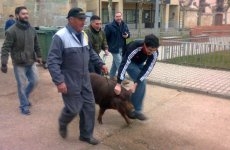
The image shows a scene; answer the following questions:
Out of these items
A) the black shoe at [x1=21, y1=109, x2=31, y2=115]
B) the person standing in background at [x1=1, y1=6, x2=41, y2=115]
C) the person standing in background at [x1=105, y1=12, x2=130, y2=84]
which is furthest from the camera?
the person standing in background at [x1=105, y1=12, x2=130, y2=84]

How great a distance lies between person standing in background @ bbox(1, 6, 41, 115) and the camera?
5570 mm

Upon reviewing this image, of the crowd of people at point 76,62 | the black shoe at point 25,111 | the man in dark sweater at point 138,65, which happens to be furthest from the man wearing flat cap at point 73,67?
the black shoe at point 25,111

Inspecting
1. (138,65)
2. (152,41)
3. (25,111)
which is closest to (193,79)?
(138,65)

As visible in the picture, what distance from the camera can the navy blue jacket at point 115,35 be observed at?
762 centimetres

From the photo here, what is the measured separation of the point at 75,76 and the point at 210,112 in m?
2.96

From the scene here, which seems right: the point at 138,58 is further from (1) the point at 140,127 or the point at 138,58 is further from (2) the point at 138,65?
(1) the point at 140,127

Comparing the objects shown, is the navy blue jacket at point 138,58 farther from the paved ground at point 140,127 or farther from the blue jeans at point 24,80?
the blue jeans at point 24,80

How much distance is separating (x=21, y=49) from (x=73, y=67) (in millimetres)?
1828

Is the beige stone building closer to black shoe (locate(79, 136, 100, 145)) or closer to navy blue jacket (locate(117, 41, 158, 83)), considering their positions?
navy blue jacket (locate(117, 41, 158, 83))

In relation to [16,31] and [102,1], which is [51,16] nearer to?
[102,1]

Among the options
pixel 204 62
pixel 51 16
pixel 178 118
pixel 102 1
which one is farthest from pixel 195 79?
pixel 102 1

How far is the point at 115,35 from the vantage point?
25.1 ft

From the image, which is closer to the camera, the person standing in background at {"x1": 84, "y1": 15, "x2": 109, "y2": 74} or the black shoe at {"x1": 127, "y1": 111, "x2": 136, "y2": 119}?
the black shoe at {"x1": 127, "y1": 111, "x2": 136, "y2": 119}

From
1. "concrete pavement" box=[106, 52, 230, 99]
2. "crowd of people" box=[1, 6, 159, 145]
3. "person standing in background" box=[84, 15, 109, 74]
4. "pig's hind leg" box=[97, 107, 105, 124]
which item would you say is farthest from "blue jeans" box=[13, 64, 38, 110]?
"concrete pavement" box=[106, 52, 230, 99]
